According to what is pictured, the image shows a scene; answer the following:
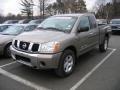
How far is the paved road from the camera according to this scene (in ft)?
16.1

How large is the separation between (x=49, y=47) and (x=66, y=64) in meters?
0.89

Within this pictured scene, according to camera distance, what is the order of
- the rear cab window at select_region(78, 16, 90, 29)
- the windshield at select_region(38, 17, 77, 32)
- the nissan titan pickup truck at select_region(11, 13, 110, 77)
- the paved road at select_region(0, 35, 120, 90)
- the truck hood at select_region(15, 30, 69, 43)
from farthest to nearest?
1. the rear cab window at select_region(78, 16, 90, 29)
2. the windshield at select_region(38, 17, 77, 32)
3. the truck hood at select_region(15, 30, 69, 43)
4. the nissan titan pickup truck at select_region(11, 13, 110, 77)
5. the paved road at select_region(0, 35, 120, 90)

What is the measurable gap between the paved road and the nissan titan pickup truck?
0.37 metres

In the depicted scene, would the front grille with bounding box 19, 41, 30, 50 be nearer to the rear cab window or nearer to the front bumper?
the front bumper

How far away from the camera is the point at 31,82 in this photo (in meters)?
5.17

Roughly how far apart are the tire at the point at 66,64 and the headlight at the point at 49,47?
1.23 ft

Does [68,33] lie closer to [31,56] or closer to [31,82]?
[31,56]

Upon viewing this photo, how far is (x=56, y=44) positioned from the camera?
509cm

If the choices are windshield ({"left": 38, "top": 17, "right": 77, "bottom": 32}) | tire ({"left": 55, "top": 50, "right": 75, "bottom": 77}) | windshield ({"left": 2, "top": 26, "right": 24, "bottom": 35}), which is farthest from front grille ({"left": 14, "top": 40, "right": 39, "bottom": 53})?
windshield ({"left": 2, "top": 26, "right": 24, "bottom": 35})

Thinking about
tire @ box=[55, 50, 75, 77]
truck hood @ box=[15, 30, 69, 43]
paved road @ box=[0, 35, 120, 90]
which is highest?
truck hood @ box=[15, 30, 69, 43]

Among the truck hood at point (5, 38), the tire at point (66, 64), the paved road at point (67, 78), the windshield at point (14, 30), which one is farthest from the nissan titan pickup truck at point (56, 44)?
the windshield at point (14, 30)

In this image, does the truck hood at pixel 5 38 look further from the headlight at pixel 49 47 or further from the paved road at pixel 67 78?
the headlight at pixel 49 47

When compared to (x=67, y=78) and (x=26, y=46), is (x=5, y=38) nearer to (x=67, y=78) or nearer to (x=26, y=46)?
(x=26, y=46)

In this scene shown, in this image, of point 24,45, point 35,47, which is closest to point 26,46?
point 24,45
